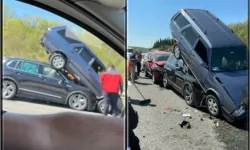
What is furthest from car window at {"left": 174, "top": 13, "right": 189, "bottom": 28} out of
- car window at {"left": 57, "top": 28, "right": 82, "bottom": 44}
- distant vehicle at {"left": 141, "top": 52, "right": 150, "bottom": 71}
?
car window at {"left": 57, "top": 28, "right": 82, "bottom": 44}

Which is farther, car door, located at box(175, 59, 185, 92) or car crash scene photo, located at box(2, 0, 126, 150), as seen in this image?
car door, located at box(175, 59, 185, 92)

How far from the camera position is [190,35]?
173 cm

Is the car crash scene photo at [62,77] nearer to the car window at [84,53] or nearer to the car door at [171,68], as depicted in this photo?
the car window at [84,53]

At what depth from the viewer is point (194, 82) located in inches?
67.2

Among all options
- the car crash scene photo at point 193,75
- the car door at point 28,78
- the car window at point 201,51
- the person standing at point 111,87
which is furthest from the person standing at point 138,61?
the car door at point 28,78

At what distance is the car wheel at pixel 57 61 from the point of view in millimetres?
1638

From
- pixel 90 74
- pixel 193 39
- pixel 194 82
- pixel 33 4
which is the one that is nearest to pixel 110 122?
pixel 90 74

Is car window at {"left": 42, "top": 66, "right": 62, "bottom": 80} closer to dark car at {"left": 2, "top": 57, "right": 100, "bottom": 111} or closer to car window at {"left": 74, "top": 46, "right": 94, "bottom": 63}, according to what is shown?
dark car at {"left": 2, "top": 57, "right": 100, "bottom": 111}

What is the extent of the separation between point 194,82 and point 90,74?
594mm

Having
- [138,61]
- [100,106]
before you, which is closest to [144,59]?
[138,61]

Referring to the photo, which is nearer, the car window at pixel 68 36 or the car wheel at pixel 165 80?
the car window at pixel 68 36

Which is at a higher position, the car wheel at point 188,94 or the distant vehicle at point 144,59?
the distant vehicle at point 144,59

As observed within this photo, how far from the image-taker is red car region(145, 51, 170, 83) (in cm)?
176

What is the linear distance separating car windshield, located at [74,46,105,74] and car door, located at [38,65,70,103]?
162mm
